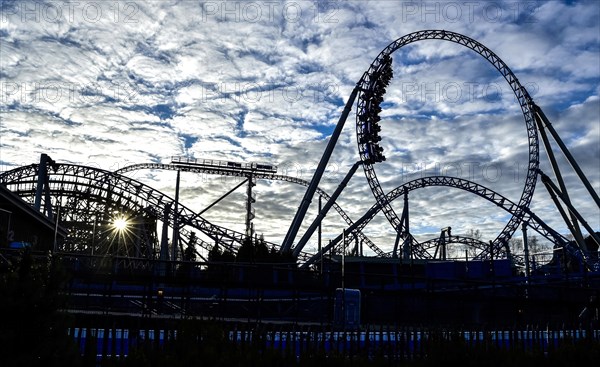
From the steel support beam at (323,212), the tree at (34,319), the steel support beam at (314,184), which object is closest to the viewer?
the tree at (34,319)

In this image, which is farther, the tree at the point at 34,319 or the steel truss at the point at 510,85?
the steel truss at the point at 510,85

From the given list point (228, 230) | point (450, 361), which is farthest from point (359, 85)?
point (450, 361)

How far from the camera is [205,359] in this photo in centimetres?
670

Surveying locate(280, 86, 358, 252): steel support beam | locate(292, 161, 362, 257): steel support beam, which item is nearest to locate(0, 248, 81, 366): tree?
locate(280, 86, 358, 252): steel support beam

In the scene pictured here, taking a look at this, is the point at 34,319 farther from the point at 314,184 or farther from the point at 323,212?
the point at 323,212

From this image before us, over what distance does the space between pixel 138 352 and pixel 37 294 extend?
158 cm

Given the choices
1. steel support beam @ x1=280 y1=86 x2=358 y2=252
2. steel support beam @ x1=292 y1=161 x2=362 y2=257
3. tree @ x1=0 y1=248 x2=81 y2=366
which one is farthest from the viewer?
steel support beam @ x1=292 y1=161 x2=362 y2=257

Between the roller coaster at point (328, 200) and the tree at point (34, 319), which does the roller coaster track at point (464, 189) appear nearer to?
the roller coaster at point (328, 200)

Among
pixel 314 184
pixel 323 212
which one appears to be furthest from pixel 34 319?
pixel 323 212

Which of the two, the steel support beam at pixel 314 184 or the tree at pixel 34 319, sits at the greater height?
the steel support beam at pixel 314 184

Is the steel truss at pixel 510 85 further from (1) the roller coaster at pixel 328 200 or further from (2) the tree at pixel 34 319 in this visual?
(2) the tree at pixel 34 319

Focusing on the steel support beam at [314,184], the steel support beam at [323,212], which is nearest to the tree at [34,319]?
the steel support beam at [314,184]

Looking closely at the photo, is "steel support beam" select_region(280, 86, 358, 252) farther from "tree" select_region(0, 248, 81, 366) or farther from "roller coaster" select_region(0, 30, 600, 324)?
"tree" select_region(0, 248, 81, 366)

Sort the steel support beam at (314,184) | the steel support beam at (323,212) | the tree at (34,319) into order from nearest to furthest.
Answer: the tree at (34,319) → the steel support beam at (314,184) → the steel support beam at (323,212)
